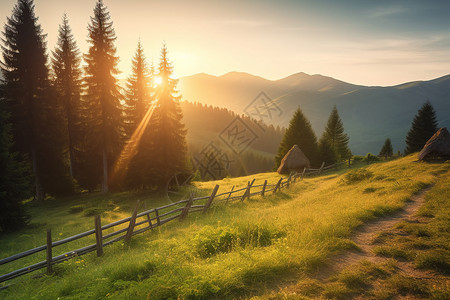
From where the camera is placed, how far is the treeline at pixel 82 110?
66.8ft

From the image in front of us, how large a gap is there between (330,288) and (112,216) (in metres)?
16.2

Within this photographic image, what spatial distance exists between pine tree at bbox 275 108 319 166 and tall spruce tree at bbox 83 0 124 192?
26800mm

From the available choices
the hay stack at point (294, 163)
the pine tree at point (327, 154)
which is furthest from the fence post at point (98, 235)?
the pine tree at point (327, 154)

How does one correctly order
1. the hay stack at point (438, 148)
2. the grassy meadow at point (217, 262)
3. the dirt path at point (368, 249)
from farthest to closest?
1. the hay stack at point (438, 148)
2. the dirt path at point (368, 249)
3. the grassy meadow at point (217, 262)

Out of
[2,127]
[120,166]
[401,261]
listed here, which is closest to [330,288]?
[401,261]

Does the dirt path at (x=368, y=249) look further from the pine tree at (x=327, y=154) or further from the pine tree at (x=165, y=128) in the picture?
the pine tree at (x=327, y=154)

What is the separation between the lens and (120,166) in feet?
81.2

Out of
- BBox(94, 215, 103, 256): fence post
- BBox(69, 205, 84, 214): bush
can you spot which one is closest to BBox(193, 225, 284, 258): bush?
BBox(94, 215, 103, 256): fence post

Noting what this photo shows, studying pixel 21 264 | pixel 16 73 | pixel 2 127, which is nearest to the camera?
pixel 21 264

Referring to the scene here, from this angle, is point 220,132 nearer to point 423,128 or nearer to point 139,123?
point 423,128

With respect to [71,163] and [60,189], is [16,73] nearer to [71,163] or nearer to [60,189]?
[71,163]

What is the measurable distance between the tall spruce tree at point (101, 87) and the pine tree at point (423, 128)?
162 feet

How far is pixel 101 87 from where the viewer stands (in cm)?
2216

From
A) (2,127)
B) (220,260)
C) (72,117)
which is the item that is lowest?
(220,260)
